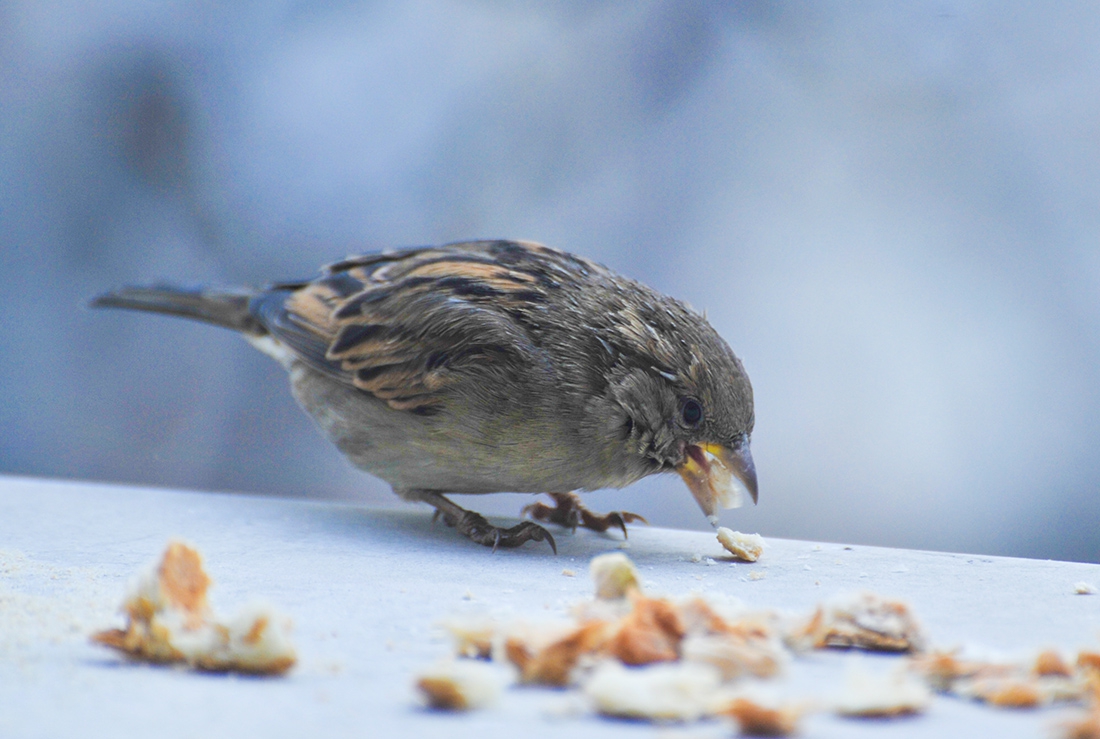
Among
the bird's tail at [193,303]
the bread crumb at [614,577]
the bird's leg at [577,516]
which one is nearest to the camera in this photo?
the bread crumb at [614,577]

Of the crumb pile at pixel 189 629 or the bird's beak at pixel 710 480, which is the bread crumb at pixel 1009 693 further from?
the bird's beak at pixel 710 480

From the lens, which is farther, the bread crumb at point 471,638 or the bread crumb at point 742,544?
the bread crumb at point 742,544

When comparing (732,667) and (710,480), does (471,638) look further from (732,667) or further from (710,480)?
(710,480)

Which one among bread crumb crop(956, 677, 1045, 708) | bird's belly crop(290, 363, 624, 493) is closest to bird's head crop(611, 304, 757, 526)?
bird's belly crop(290, 363, 624, 493)

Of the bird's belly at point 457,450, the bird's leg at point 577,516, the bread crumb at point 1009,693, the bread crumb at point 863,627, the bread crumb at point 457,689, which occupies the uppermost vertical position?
the bird's belly at point 457,450

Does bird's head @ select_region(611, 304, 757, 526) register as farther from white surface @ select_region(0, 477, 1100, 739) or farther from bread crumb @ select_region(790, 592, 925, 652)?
bread crumb @ select_region(790, 592, 925, 652)

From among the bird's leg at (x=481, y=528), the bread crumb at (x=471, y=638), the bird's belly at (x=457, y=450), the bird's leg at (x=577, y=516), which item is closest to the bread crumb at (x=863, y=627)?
the bread crumb at (x=471, y=638)

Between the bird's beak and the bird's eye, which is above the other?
the bird's eye
